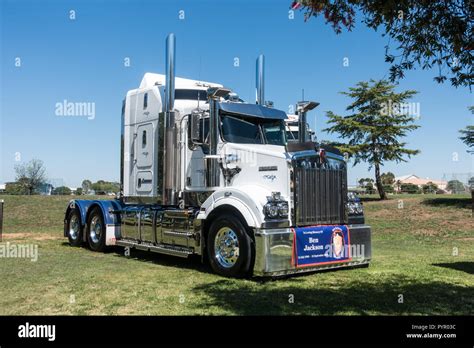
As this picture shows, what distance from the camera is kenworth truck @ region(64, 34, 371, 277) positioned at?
880 cm

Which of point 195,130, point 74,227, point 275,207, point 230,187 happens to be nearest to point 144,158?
point 195,130

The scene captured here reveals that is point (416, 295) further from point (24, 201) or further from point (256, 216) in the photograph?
point (24, 201)

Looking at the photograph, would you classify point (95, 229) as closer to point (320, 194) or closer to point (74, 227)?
point (74, 227)

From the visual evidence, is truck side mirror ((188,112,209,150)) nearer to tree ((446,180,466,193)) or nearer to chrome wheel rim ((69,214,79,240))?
chrome wheel rim ((69,214,79,240))

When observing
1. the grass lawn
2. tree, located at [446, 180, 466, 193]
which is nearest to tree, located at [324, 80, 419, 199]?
tree, located at [446, 180, 466, 193]

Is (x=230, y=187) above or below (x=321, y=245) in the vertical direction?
above

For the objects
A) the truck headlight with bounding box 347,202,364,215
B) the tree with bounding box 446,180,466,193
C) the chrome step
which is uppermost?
the tree with bounding box 446,180,466,193

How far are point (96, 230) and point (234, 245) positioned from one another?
5970mm

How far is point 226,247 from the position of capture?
9203 mm

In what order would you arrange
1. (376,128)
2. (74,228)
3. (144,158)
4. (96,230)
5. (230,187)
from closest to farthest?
(230,187)
(144,158)
(96,230)
(74,228)
(376,128)

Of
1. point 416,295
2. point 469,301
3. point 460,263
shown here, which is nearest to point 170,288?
point 416,295

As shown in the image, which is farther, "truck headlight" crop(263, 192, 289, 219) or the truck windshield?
the truck windshield

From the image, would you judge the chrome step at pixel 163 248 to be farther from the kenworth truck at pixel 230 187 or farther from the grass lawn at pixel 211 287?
the grass lawn at pixel 211 287

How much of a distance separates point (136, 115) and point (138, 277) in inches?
190
